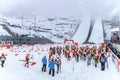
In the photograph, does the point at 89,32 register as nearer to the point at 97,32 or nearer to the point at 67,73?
the point at 97,32

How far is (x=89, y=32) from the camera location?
365ft

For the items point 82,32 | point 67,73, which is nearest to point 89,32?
point 82,32

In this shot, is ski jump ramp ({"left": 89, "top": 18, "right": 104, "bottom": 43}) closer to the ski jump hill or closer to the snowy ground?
the ski jump hill

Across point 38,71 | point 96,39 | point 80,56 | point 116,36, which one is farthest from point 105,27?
point 38,71

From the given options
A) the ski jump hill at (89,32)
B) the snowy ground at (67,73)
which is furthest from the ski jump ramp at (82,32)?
the snowy ground at (67,73)

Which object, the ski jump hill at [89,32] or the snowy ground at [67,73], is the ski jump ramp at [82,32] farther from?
the snowy ground at [67,73]

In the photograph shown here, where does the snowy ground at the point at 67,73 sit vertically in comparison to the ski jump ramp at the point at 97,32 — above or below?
below

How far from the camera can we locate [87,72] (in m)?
23.3

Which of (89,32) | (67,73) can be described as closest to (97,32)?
(89,32)

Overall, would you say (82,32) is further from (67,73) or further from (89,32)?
(67,73)

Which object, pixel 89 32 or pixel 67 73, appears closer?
pixel 67 73

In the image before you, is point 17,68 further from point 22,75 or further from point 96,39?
point 96,39

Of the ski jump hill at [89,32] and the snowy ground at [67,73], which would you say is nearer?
the snowy ground at [67,73]

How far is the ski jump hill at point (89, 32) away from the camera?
10031 centimetres
